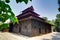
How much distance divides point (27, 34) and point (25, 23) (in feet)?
7.74

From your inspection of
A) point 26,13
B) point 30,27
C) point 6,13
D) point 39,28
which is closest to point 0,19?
point 6,13

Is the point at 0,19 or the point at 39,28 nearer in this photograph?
the point at 0,19

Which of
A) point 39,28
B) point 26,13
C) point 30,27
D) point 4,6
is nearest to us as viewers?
point 4,6

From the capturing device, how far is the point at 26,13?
28.0m

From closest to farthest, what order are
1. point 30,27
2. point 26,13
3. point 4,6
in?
1. point 4,6
2. point 30,27
3. point 26,13

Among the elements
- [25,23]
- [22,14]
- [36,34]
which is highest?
[22,14]

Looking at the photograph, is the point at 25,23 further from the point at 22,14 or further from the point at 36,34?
the point at 22,14

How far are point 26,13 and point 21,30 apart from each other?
4.32m

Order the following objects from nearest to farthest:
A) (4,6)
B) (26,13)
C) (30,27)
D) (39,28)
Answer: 1. (4,6)
2. (30,27)
3. (39,28)
4. (26,13)

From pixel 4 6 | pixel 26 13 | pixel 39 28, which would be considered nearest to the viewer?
pixel 4 6

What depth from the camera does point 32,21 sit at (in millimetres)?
23688

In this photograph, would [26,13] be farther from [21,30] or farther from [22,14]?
[21,30]

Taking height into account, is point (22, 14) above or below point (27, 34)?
above

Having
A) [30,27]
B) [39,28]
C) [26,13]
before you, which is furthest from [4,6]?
[26,13]
